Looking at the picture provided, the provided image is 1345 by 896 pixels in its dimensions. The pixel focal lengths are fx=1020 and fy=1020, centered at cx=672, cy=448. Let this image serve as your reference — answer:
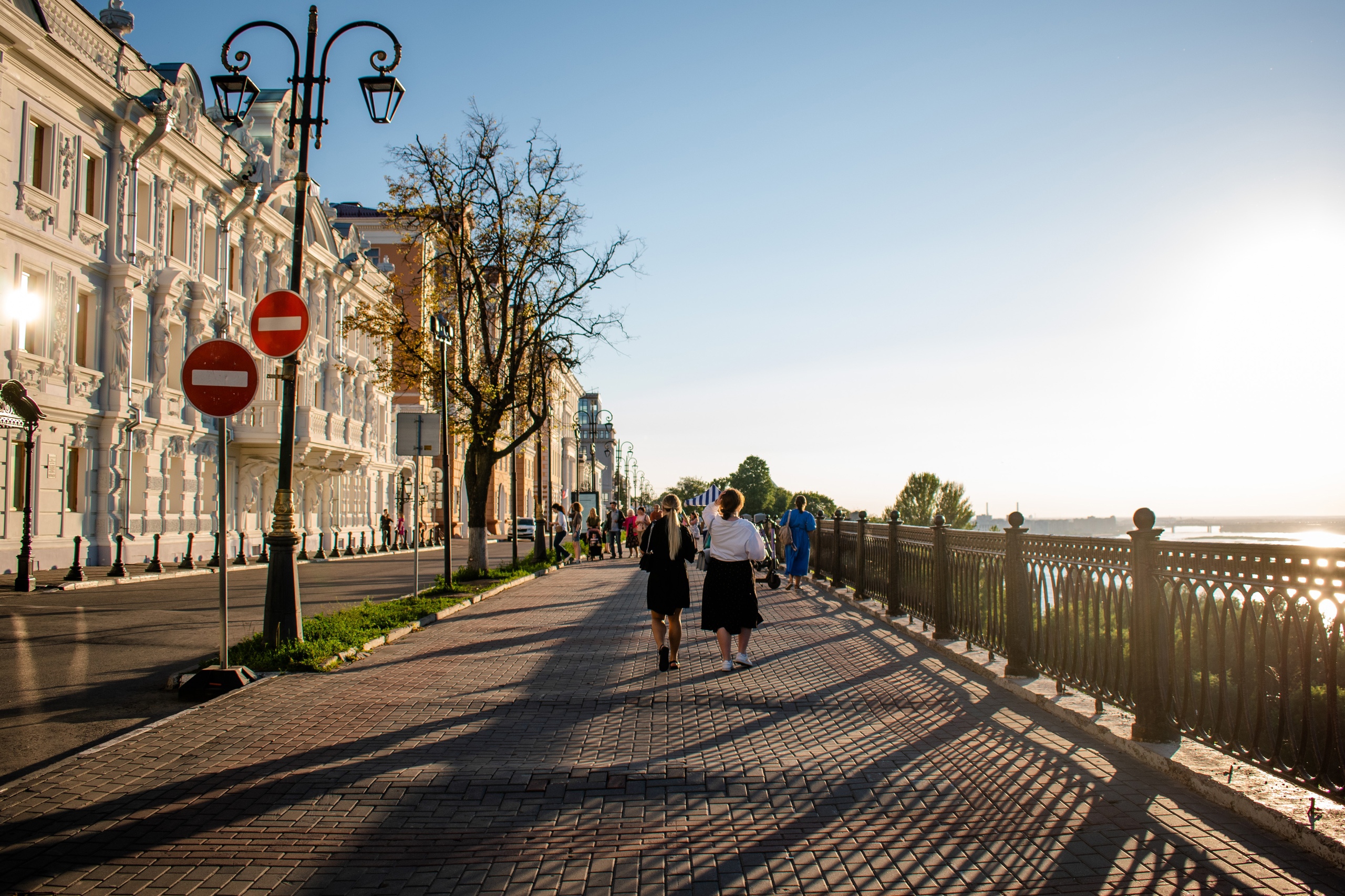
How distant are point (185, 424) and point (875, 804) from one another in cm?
Answer: 2893

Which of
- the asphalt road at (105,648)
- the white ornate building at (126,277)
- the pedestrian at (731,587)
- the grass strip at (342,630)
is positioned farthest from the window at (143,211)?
the pedestrian at (731,587)

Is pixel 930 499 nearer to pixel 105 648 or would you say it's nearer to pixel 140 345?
pixel 140 345

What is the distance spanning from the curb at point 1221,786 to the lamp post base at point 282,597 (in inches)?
261

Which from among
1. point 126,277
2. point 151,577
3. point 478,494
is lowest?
point 151,577

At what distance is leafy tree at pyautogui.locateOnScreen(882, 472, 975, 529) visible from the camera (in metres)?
48.7

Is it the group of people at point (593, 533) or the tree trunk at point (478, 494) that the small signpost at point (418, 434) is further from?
the group of people at point (593, 533)

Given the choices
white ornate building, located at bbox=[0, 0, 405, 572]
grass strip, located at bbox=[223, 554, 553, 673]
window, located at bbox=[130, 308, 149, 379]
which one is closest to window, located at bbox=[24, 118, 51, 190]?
white ornate building, located at bbox=[0, 0, 405, 572]

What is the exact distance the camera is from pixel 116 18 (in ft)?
87.6

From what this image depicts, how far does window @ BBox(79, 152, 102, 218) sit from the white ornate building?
0.14 ft

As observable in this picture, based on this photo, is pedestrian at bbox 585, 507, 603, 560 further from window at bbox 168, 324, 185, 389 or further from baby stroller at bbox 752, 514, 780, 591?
window at bbox 168, 324, 185, 389

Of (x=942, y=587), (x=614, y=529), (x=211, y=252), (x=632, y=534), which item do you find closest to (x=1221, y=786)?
(x=942, y=587)

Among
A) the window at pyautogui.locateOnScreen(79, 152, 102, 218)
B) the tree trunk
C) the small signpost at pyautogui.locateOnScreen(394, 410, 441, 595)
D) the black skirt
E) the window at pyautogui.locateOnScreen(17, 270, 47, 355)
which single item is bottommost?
the black skirt

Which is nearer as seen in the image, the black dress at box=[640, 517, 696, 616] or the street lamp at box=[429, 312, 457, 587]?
the black dress at box=[640, 517, 696, 616]

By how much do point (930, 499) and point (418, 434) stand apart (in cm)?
3565
